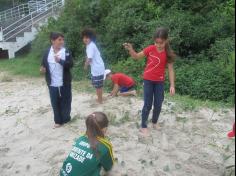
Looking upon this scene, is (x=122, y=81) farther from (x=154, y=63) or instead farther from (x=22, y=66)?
(x=22, y=66)

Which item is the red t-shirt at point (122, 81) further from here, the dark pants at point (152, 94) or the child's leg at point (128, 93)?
the dark pants at point (152, 94)

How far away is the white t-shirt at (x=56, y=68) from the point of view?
261 inches

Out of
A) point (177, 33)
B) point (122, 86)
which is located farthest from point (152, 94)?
point (177, 33)

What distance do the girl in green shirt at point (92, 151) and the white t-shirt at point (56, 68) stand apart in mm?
2474

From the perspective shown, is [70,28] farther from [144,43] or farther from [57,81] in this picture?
[57,81]

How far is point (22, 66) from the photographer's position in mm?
16406

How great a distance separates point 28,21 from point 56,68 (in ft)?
52.0

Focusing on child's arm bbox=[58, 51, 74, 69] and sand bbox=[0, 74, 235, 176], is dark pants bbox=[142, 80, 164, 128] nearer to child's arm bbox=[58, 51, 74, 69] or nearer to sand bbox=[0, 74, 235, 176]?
sand bbox=[0, 74, 235, 176]

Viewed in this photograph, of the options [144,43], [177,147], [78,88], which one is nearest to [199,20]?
[144,43]

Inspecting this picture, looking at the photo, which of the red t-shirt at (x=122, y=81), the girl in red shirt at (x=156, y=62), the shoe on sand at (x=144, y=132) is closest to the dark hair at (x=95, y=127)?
the girl in red shirt at (x=156, y=62)

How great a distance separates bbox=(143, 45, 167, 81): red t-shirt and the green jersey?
1.86 metres

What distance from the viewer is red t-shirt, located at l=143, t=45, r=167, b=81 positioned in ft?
19.4

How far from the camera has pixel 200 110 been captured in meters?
7.62

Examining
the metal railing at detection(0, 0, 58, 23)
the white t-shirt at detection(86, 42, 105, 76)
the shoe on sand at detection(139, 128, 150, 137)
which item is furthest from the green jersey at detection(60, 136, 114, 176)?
the metal railing at detection(0, 0, 58, 23)
